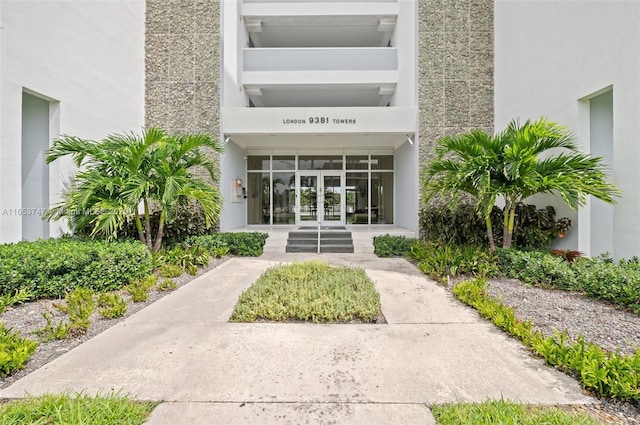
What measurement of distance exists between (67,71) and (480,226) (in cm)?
1068

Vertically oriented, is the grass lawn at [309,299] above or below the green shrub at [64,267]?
below

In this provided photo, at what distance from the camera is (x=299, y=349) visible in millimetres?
3217

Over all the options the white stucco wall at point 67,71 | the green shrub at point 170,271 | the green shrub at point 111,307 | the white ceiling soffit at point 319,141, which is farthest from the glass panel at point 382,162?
the green shrub at point 111,307

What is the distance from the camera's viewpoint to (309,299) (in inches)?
173

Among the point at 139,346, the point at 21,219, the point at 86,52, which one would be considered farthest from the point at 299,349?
the point at 86,52

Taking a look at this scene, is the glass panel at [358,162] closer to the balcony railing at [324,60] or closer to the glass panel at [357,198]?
the glass panel at [357,198]

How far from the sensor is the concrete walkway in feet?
7.66

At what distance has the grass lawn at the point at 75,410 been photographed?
6.88 feet

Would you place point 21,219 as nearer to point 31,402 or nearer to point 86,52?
point 86,52

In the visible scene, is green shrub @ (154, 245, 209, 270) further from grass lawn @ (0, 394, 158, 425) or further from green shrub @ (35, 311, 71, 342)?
grass lawn @ (0, 394, 158, 425)

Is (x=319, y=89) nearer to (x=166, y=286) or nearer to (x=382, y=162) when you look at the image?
(x=382, y=162)

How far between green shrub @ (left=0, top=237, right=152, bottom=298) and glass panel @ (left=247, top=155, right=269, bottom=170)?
817cm

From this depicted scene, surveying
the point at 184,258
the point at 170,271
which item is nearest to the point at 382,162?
the point at 184,258

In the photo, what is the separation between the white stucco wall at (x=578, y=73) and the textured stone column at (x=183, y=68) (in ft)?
29.7
